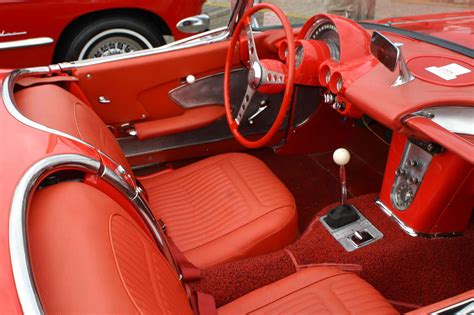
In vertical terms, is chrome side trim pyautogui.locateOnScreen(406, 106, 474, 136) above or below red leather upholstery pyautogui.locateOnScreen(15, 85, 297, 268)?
above

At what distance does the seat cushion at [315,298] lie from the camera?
140cm

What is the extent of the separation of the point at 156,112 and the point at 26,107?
3.14ft

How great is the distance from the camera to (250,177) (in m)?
1.96

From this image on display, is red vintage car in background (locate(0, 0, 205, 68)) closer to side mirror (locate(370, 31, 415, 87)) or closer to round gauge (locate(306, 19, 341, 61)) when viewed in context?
round gauge (locate(306, 19, 341, 61))

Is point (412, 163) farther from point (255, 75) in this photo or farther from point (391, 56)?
point (255, 75)

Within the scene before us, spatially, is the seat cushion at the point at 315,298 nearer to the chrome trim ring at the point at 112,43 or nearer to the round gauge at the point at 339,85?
the round gauge at the point at 339,85

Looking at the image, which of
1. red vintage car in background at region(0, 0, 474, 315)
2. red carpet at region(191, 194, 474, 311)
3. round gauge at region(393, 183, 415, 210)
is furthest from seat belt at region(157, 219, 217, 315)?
round gauge at region(393, 183, 415, 210)

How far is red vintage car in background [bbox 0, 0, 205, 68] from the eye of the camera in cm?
338

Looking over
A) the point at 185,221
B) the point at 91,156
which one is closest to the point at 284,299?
the point at 185,221

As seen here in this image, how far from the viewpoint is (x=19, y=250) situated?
806 millimetres

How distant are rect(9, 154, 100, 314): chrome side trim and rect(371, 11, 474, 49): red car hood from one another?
1.52 m

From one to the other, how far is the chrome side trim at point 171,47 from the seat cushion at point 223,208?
0.57m

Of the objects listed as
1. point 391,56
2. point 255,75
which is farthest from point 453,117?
point 255,75

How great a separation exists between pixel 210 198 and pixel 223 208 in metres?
0.09
